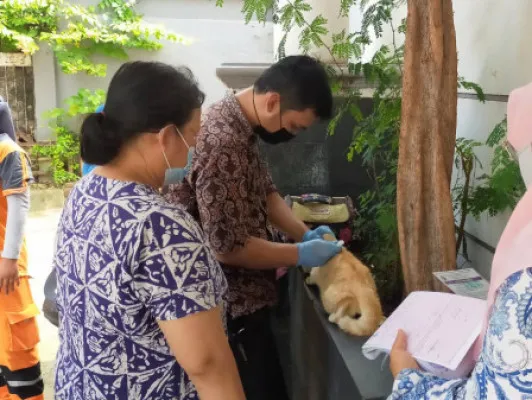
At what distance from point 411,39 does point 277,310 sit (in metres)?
1.63

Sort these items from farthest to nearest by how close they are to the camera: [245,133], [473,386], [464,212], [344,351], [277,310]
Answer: [277,310], [464,212], [245,133], [344,351], [473,386]

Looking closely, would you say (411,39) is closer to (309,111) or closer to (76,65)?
(309,111)

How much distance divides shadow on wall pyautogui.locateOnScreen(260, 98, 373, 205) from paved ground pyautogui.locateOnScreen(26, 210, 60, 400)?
5.98ft

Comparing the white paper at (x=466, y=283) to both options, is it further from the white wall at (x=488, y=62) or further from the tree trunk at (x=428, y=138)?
the white wall at (x=488, y=62)

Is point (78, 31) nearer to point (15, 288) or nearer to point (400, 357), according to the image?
point (15, 288)

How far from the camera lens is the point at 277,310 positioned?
8.98 feet

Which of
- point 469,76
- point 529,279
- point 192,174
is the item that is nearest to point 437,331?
point 529,279

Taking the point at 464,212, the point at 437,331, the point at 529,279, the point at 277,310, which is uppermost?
the point at 529,279

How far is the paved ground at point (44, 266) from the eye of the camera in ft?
10.6

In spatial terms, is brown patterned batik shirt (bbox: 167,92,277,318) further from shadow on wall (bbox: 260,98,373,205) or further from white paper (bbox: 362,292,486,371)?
shadow on wall (bbox: 260,98,373,205)

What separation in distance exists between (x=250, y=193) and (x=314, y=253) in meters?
0.33

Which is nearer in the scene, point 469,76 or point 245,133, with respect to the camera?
point 245,133

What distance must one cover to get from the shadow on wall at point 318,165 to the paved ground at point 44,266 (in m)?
1.82

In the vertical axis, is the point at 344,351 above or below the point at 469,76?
below
